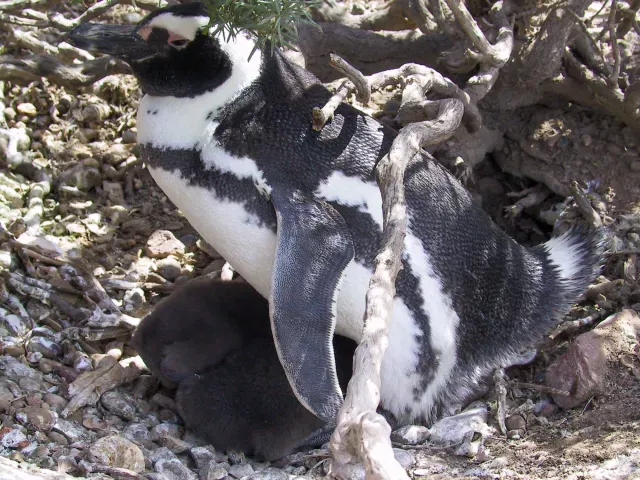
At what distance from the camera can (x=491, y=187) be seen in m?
3.08

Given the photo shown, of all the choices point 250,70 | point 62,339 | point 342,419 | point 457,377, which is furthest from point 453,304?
point 62,339

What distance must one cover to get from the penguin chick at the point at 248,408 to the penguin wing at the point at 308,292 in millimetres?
299

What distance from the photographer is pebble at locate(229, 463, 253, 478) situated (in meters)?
1.93

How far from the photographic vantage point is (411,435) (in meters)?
2.06

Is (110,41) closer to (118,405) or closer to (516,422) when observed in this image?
(118,405)

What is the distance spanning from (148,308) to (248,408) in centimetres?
71

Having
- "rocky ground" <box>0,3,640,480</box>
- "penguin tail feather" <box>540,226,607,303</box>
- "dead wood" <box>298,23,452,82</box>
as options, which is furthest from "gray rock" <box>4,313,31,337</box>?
"penguin tail feather" <box>540,226,607,303</box>

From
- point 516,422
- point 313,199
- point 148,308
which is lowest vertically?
point 148,308

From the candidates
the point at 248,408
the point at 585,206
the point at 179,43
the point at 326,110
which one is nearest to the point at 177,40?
the point at 179,43

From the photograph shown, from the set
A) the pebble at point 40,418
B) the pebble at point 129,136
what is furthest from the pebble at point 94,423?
the pebble at point 129,136

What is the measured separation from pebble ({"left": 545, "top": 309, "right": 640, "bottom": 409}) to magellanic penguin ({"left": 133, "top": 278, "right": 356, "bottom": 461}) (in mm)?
591

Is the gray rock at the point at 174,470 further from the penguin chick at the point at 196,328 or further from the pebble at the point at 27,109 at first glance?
the pebble at the point at 27,109

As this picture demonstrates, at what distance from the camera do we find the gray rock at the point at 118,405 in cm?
210

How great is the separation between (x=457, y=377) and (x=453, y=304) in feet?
0.70
